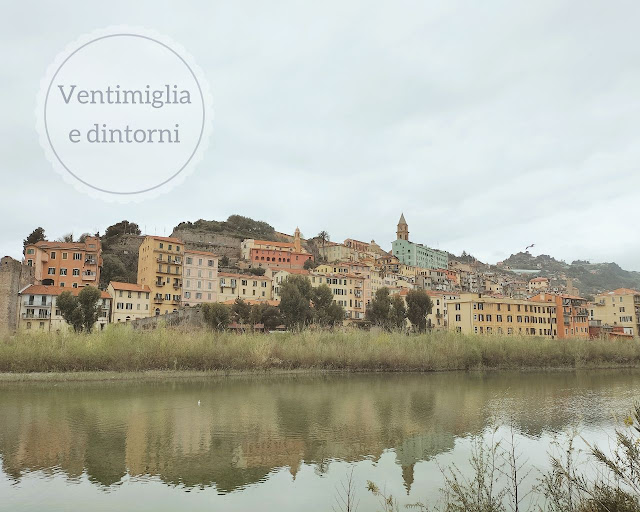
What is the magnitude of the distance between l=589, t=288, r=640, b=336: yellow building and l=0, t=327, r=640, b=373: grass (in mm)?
35254

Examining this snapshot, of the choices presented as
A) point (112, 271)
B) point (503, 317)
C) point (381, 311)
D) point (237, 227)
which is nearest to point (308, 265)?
point (237, 227)

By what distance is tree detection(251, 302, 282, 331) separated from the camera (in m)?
64.9

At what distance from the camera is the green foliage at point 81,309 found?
49906 mm

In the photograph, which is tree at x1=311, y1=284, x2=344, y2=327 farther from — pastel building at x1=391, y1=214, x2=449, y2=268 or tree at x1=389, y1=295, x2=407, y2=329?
pastel building at x1=391, y1=214, x2=449, y2=268

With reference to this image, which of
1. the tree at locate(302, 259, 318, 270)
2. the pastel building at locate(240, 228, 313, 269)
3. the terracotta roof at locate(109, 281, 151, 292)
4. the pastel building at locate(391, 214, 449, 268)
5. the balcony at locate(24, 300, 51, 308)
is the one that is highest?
the pastel building at locate(391, 214, 449, 268)

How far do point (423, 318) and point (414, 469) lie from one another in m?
57.7

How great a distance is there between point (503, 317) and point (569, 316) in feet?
44.2

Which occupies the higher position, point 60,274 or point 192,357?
point 60,274

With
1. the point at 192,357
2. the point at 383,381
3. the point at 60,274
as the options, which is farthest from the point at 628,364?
the point at 60,274

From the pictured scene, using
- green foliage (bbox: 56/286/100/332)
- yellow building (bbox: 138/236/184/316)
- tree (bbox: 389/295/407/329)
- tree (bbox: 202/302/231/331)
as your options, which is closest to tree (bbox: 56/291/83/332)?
green foliage (bbox: 56/286/100/332)

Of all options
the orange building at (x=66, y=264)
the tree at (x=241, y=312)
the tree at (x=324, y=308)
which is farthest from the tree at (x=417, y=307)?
the orange building at (x=66, y=264)

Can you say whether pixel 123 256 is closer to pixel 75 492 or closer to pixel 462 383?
pixel 462 383

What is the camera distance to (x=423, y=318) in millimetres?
71688

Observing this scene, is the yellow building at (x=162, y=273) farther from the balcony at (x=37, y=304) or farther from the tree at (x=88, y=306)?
the tree at (x=88, y=306)
